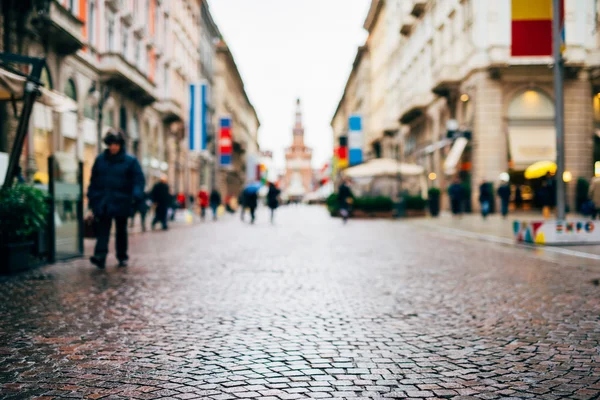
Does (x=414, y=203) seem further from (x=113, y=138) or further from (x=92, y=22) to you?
(x=113, y=138)

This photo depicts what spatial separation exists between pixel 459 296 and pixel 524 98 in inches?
1009

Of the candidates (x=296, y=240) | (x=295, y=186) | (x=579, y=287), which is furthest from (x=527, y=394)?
(x=295, y=186)

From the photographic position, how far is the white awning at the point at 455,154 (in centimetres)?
3164

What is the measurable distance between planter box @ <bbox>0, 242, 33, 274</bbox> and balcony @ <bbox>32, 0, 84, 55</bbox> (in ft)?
45.6

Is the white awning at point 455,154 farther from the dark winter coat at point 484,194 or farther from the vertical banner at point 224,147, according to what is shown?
the vertical banner at point 224,147

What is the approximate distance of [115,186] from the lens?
938 centimetres

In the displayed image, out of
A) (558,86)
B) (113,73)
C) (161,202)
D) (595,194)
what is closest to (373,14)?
(113,73)

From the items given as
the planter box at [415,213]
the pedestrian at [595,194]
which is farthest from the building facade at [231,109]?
the pedestrian at [595,194]

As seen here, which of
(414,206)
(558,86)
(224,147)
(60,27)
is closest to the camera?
(558,86)

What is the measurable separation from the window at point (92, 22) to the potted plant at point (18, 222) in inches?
796

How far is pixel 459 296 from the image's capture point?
6.70 m

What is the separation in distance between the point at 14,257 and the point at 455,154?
25.8m

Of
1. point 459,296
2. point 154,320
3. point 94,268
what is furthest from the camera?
point 94,268

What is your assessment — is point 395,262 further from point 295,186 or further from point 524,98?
point 295,186
